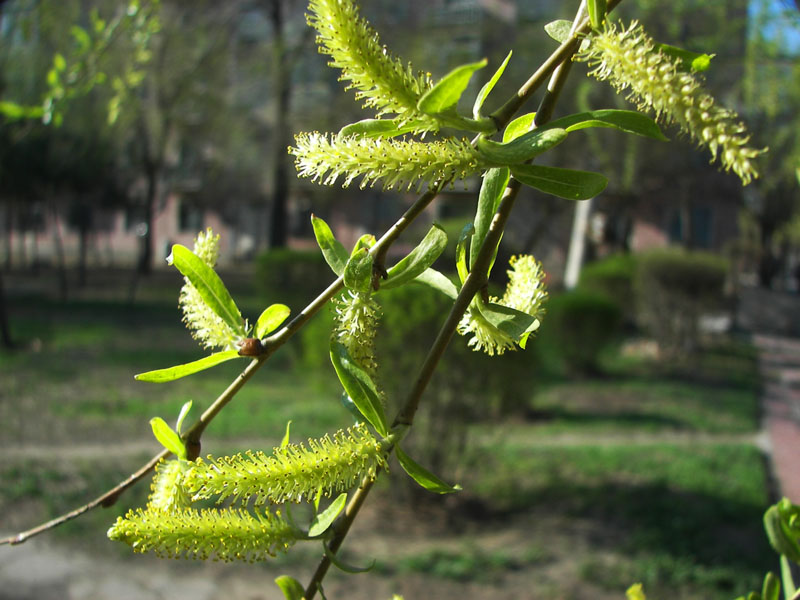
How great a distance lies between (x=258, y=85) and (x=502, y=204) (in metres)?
11.7

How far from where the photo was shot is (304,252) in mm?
9109

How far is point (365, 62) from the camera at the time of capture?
0.39 metres

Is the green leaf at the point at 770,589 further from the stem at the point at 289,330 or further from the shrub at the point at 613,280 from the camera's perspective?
the shrub at the point at 613,280

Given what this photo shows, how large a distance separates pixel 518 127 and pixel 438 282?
13 centimetres

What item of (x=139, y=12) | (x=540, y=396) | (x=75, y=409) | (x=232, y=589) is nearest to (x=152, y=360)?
(x=75, y=409)

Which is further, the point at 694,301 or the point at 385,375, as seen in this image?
the point at 694,301

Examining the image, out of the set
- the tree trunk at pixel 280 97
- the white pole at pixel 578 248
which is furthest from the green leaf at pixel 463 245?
the white pole at pixel 578 248

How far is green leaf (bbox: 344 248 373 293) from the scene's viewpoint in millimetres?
447

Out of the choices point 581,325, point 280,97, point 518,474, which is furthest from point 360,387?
point 280,97

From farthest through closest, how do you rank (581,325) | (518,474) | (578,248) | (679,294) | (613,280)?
1. (578,248)
2. (613,280)
3. (679,294)
4. (581,325)
5. (518,474)

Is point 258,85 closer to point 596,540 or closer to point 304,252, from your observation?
point 304,252

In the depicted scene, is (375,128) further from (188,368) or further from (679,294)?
(679,294)

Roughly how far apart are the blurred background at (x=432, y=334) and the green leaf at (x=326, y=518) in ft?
1.12

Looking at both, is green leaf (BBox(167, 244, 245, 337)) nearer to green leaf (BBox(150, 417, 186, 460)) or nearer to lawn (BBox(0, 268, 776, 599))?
→ green leaf (BBox(150, 417, 186, 460))
